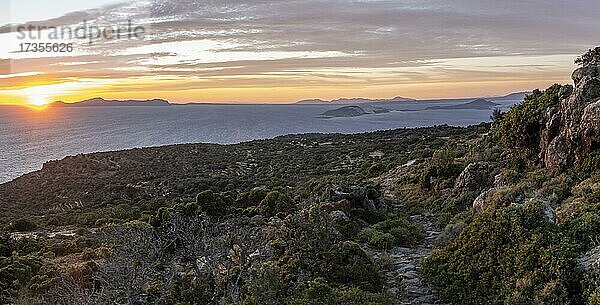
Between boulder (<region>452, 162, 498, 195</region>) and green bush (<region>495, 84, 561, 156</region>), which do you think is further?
boulder (<region>452, 162, 498, 195</region>)

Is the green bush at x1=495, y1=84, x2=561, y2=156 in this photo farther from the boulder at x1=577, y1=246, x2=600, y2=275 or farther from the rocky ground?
the boulder at x1=577, y1=246, x2=600, y2=275

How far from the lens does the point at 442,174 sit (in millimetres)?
18359

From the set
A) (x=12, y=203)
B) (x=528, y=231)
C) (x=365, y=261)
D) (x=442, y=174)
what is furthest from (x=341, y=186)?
(x=12, y=203)

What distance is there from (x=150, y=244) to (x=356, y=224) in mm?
5790

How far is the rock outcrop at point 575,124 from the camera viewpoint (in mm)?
12000

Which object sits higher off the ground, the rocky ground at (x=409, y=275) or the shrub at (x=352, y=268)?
the shrub at (x=352, y=268)

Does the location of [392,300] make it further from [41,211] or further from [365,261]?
[41,211]

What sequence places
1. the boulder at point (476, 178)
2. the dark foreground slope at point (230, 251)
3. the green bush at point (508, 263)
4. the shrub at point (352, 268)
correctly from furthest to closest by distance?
1. the boulder at point (476, 178)
2. the shrub at point (352, 268)
3. the dark foreground slope at point (230, 251)
4. the green bush at point (508, 263)

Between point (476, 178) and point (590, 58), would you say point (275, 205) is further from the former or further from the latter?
point (590, 58)

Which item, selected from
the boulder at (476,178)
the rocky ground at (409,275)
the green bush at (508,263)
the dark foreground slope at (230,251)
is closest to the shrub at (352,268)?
the dark foreground slope at (230,251)

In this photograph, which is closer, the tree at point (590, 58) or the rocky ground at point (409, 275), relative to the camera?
the rocky ground at point (409, 275)

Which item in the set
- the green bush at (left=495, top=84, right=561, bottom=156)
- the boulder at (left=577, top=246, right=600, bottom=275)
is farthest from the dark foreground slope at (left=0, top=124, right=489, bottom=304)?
the green bush at (left=495, top=84, right=561, bottom=156)

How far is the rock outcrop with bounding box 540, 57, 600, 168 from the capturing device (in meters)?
12.0

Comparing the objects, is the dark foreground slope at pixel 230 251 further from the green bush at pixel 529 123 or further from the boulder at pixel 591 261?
the green bush at pixel 529 123
